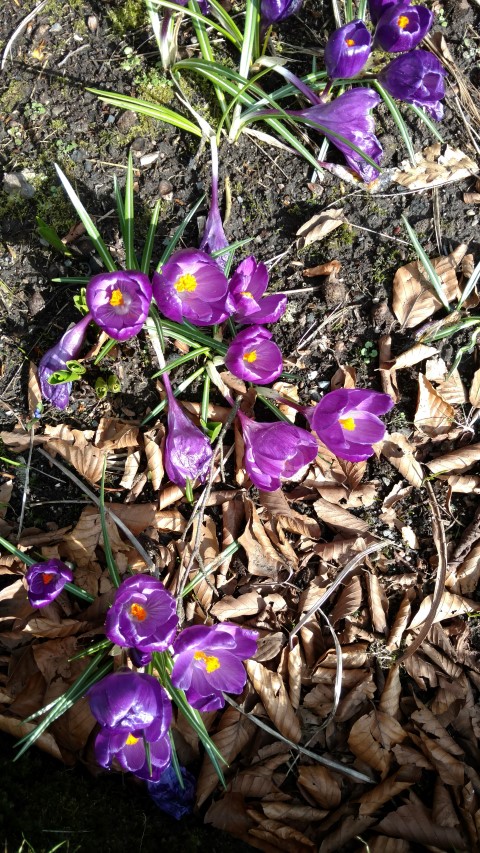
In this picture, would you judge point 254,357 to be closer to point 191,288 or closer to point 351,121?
point 191,288

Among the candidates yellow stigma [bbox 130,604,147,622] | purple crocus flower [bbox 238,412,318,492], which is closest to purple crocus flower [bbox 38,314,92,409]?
purple crocus flower [bbox 238,412,318,492]

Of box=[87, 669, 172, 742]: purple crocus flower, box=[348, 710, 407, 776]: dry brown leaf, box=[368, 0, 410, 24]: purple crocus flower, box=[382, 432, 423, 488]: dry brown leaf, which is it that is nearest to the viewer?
box=[87, 669, 172, 742]: purple crocus flower

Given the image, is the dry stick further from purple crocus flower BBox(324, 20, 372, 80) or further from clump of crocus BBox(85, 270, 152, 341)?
purple crocus flower BBox(324, 20, 372, 80)

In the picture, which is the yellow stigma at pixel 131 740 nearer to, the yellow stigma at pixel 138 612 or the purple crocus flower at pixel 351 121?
the yellow stigma at pixel 138 612

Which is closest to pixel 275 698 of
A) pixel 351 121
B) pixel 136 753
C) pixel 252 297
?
pixel 136 753

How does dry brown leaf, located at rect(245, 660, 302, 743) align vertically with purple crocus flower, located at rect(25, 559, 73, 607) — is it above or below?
below

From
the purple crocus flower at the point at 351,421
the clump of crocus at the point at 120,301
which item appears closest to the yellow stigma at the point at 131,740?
the purple crocus flower at the point at 351,421
